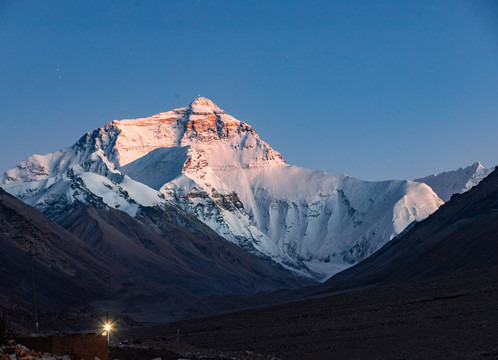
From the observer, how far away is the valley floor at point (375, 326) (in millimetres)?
37194

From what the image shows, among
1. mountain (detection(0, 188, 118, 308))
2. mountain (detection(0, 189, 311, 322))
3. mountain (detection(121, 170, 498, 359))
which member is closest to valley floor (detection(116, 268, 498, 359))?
mountain (detection(121, 170, 498, 359))

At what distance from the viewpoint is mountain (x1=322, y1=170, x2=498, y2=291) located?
82.1 metres

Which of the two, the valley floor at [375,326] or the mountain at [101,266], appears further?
the mountain at [101,266]

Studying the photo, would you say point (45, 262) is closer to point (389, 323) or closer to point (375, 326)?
point (375, 326)

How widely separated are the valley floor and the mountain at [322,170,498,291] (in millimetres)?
16339

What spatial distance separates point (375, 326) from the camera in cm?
4678

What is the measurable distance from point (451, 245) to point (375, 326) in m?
48.4

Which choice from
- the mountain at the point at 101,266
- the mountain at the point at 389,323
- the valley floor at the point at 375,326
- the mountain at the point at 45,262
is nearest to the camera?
the valley floor at the point at 375,326

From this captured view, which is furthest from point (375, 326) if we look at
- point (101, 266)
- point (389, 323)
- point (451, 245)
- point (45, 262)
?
point (101, 266)

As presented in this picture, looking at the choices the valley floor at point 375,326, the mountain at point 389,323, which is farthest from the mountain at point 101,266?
the valley floor at point 375,326

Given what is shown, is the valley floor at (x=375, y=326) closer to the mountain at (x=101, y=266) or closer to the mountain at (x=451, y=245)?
the mountain at (x=451, y=245)

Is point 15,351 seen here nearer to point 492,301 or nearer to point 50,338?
point 50,338

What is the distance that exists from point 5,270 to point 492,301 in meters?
70.2

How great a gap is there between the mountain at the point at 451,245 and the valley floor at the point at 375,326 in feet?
53.6
